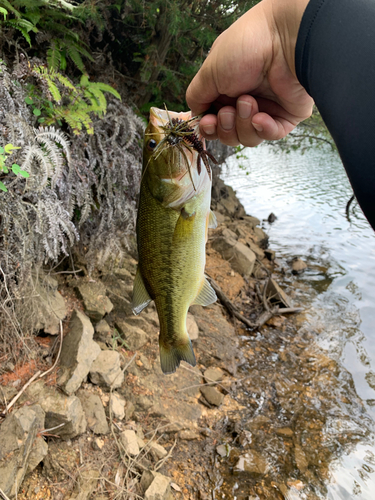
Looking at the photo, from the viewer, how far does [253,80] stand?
1680 mm

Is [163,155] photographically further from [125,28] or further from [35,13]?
[125,28]

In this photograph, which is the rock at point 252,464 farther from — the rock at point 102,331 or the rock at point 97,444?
the rock at point 102,331

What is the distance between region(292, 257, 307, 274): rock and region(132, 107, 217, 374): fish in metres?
8.50

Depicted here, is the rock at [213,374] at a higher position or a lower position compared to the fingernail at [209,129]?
Result: lower

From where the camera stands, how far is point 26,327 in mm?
3650

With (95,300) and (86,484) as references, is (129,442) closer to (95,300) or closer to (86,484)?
(86,484)

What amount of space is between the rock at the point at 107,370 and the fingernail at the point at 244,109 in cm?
329

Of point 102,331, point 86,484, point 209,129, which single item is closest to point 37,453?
point 86,484

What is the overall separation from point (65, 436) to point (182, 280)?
8.25ft

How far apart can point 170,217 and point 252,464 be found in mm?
3690

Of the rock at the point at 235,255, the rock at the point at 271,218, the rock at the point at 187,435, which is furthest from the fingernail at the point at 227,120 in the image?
the rock at the point at 271,218

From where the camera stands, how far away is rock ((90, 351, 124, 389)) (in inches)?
156

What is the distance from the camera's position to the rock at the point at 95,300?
4402 millimetres

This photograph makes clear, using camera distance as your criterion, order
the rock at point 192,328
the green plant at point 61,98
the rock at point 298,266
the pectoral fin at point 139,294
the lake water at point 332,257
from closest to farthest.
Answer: the pectoral fin at point 139,294, the green plant at point 61,98, the lake water at point 332,257, the rock at point 192,328, the rock at point 298,266
